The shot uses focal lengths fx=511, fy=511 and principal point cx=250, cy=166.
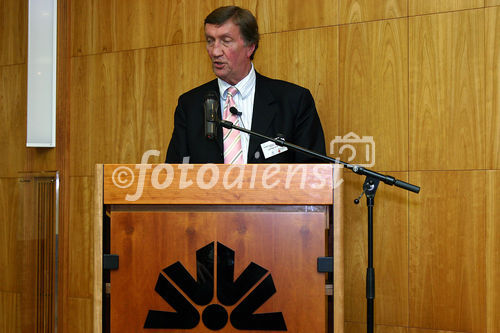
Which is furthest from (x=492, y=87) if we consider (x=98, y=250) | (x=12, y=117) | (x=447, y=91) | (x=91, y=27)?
(x=12, y=117)

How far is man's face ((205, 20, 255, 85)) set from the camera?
7.85 ft

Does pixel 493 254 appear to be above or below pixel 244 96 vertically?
below

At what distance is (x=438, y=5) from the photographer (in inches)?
108

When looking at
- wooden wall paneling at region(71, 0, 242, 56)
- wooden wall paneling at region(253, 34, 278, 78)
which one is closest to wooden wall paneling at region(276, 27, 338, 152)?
wooden wall paneling at region(253, 34, 278, 78)

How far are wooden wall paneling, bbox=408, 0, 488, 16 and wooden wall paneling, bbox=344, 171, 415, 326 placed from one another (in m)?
0.89

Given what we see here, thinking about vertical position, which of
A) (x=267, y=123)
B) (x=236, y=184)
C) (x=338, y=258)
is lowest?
(x=338, y=258)

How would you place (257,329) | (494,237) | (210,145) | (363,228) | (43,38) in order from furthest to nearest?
(43,38) → (363,228) → (494,237) → (210,145) → (257,329)

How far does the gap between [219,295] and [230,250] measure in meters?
0.15

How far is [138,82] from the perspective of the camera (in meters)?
3.43

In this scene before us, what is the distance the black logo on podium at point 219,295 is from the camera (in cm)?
164

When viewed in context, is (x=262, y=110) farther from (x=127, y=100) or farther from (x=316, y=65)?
(x=127, y=100)

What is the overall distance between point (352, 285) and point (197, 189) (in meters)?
1.55

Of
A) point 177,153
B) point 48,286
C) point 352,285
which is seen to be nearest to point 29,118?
point 48,286

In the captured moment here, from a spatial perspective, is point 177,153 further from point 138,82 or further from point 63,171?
point 63,171
